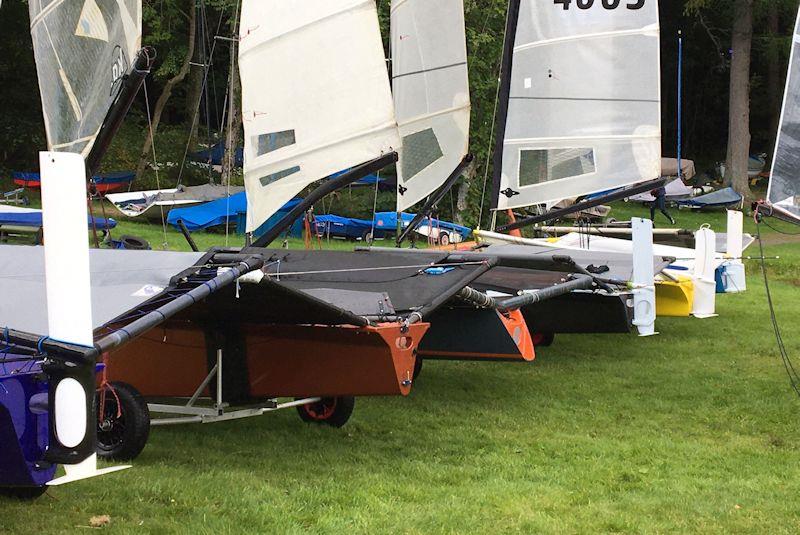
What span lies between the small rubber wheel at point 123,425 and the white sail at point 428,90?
24.3 ft

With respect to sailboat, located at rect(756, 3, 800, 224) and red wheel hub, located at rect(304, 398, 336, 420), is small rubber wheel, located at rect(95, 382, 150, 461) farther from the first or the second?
sailboat, located at rect(756, 3, 800, 224)

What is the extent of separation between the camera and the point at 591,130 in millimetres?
13211

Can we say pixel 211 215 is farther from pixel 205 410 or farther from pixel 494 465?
pixel 494 465

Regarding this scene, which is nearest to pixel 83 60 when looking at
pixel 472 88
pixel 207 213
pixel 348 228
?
pixel 207 213

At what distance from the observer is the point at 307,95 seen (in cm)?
914

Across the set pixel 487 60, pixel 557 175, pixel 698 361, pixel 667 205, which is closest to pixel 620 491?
pixel 698 361

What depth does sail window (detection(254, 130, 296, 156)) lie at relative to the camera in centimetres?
908

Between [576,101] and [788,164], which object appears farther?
[576,101]

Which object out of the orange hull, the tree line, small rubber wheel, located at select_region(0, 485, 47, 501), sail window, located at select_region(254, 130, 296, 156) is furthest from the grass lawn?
the tree line

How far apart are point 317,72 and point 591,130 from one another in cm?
505

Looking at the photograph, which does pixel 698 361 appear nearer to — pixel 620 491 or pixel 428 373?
pixel 428 373

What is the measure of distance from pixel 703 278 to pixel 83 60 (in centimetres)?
613

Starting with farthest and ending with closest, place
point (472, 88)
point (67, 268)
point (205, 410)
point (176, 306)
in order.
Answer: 1. point (472, 88)
2. point (205, 410)
3. point (176, 306)
4. point (67, 268)

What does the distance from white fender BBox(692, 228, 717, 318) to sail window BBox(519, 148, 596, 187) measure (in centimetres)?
260
